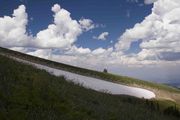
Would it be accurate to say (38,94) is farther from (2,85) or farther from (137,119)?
(137,119)

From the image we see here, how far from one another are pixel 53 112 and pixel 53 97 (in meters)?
2.33

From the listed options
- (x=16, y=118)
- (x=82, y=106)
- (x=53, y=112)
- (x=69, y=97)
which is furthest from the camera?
(x=69, y=97)

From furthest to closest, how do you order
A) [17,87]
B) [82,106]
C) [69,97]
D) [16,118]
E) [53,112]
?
[69,97] < [82,106] < [17,87] < [53,112] < [16,118]

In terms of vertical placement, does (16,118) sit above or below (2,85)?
below

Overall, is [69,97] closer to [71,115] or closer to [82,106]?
[82,106]

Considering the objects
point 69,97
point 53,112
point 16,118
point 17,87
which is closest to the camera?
point 16,118

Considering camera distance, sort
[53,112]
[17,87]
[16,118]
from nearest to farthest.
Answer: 1. [16,118]
2. [53,112]
3. [17,87]

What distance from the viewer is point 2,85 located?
59.4 ft

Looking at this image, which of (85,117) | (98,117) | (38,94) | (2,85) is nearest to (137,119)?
(98,117)

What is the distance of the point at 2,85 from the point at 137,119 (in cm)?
945

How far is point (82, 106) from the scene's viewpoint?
822 inches

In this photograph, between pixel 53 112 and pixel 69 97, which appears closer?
pixel 53 112

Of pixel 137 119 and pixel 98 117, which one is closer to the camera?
pixel 98 117

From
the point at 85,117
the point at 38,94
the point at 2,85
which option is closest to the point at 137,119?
the point at 85,117
